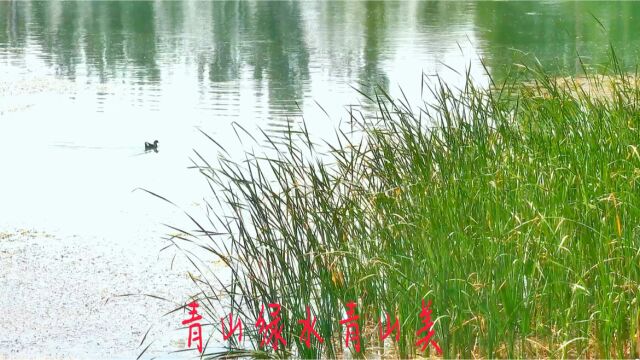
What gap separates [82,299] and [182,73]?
9.23 meters

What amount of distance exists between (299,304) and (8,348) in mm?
1430

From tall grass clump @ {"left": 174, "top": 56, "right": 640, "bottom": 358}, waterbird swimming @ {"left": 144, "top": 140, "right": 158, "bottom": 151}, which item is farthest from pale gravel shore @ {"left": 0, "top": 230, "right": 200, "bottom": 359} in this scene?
waterbird swimming @ {"left": 144, "top": 140, "right": 158, "bottom": 151}

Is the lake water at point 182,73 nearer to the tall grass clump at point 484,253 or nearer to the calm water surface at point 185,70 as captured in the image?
the calm water surface at point 185,70

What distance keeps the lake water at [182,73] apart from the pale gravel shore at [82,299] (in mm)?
112

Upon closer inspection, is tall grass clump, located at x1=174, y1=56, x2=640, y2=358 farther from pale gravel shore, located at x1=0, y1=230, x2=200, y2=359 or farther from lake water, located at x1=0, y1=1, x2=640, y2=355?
lake water, located at x1=0, y1=1, x2=640, y2=355

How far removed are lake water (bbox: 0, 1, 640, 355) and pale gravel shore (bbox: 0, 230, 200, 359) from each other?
0.11 m

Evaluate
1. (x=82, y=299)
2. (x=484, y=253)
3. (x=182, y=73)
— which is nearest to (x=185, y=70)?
(x=182, y=73)

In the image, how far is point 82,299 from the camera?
5402mm

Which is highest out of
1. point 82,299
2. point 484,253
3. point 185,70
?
point 484,253

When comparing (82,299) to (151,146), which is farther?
(151,146)

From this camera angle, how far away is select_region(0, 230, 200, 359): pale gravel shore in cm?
474

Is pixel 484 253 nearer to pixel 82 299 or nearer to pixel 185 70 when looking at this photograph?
pixel 82 299

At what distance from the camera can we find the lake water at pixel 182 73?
25.8 feet

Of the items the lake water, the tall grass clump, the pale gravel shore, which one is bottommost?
the lake water
